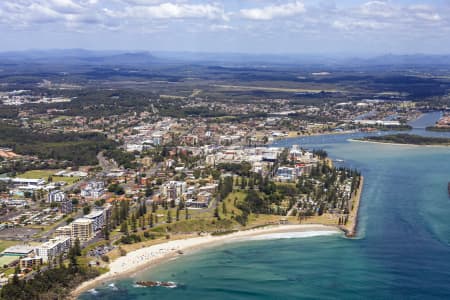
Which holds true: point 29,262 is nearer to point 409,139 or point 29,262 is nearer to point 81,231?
point 81,231

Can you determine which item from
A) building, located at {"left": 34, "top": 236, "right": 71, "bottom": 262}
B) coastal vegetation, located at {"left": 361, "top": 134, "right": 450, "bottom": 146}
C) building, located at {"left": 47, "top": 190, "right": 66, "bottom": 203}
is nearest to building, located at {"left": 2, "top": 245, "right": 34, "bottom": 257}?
building, located at {"left": 34, "top": 236, "right": 71, "bottom": 262}

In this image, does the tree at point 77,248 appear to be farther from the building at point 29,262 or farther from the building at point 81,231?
the building at point 81,231

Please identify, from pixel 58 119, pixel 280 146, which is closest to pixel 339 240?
pixel 280 146

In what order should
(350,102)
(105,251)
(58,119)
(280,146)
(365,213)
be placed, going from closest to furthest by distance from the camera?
(105,251) < (365,213) < (280,146) < (58,119) < (350,102)

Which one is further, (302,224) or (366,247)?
(302,224)

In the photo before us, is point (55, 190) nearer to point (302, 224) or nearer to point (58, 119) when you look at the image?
point (302, 224)

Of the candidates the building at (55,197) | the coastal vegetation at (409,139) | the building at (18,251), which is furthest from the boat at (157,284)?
the coastal vegetation at (409,139)
